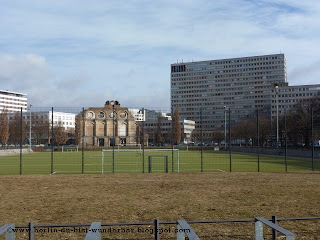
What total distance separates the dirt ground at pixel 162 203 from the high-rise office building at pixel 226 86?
164057mm

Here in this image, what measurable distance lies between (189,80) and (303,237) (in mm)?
191805

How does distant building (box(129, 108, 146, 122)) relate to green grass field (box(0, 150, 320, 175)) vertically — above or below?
above

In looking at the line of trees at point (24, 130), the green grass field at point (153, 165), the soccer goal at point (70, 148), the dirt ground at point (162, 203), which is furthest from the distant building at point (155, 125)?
the line of trees at point (24, 130)

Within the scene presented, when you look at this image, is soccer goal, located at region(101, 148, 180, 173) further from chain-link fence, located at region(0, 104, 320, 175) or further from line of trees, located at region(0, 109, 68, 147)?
line of trees, located at region(0, 109, 68, 147)

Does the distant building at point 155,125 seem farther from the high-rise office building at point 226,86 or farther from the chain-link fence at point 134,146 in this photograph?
the high-rise office building at point 226,86

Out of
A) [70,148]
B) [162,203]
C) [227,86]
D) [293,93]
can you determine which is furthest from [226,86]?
[162,203]

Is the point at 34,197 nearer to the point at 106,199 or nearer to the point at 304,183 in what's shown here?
the point at 106,199

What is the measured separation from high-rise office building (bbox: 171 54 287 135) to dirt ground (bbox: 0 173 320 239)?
164m

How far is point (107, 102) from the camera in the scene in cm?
11300

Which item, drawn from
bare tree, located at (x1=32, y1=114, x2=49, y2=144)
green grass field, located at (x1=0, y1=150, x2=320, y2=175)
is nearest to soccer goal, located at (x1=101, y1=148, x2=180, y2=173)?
green grass field, located at (x1=0, y1=150, x2=320, y2=175)

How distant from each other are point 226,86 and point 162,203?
18206 centimetres

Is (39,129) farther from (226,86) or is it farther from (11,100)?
(226,86)

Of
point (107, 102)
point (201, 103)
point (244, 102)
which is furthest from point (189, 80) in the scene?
point (107, 102)

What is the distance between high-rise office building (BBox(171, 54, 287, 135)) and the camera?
178375mm
